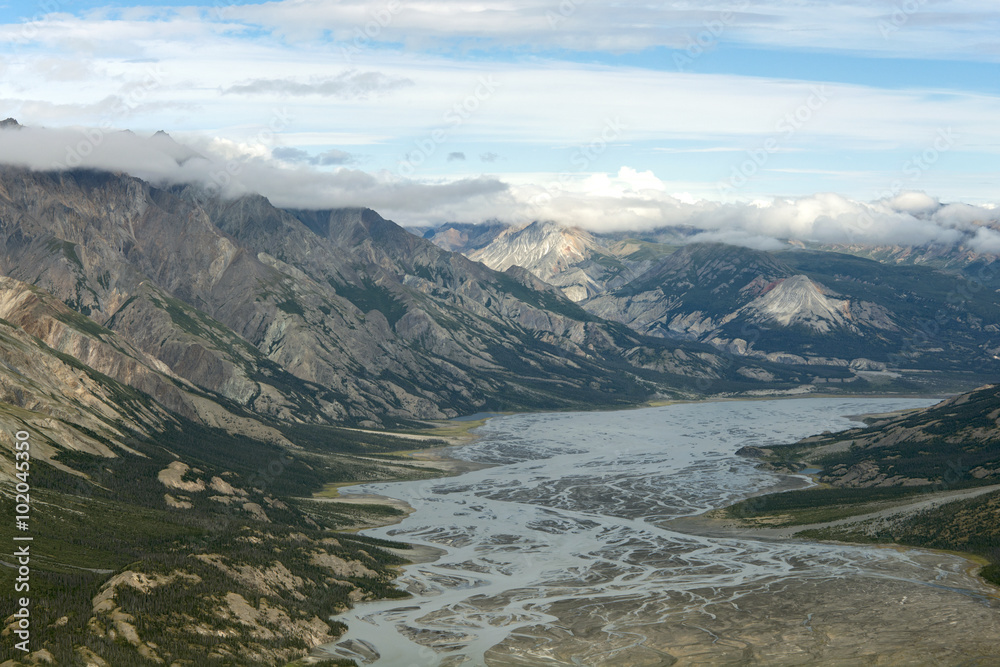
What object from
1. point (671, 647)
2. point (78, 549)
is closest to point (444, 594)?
point (671, 647)

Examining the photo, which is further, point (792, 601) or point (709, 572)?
point (709, 572)

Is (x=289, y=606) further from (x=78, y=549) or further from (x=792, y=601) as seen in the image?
(x=792, y=601)

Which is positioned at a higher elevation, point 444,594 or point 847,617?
point 847,617

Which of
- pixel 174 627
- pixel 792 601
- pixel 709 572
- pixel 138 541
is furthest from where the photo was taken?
pixel 709 572

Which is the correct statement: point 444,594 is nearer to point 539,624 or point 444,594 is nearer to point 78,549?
point 539,624

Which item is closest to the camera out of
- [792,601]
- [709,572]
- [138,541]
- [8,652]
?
[8,652]

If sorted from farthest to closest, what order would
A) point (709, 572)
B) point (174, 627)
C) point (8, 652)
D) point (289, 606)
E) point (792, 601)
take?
point (709, 572) → point (792, 601) → point (289, 606) → point (174, 627) → point (8, 652)

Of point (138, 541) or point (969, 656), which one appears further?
→ point (138, 541)

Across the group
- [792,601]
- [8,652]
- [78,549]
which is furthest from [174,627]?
[792,601]

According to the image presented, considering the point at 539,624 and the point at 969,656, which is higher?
the point at 969,656
